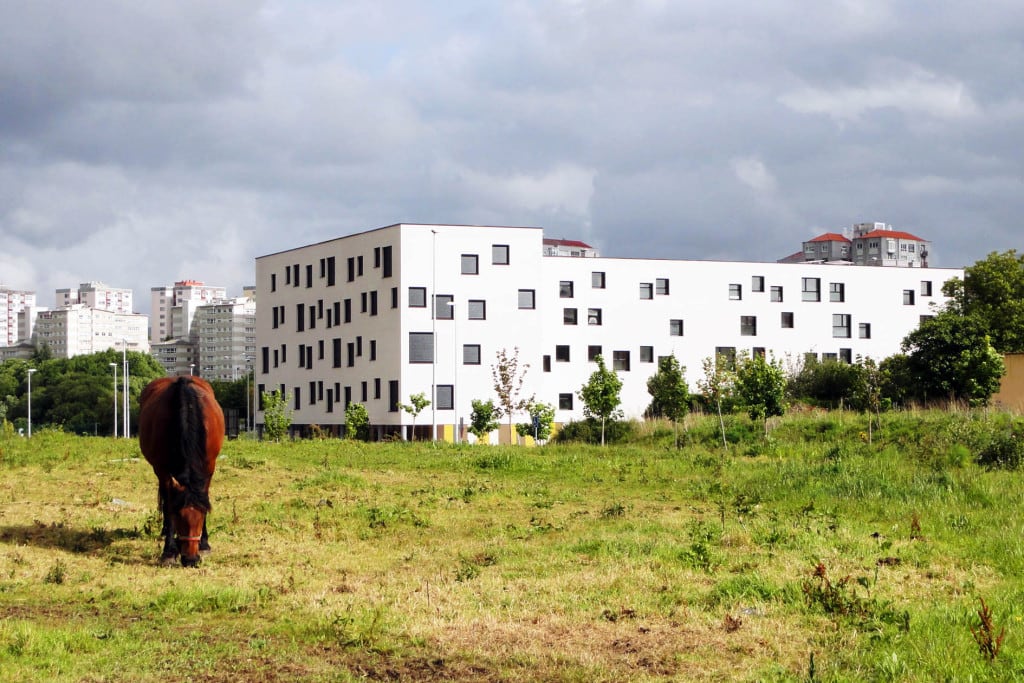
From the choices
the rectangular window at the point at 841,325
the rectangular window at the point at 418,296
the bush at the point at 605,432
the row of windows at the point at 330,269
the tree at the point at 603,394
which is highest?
the row of windows at the point at 330,269

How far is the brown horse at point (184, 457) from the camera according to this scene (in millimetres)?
14008

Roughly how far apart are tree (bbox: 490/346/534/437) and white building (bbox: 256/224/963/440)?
2.69 feet

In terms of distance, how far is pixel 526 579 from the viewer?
12680mm

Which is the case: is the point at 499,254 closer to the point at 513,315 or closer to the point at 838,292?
the point at 513,315

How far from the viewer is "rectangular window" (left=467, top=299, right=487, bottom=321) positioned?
74.4 meters

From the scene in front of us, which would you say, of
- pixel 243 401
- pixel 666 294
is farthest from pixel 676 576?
pixel 243 401

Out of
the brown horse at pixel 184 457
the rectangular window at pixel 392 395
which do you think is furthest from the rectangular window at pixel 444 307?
the brown horse at pixel 184 457

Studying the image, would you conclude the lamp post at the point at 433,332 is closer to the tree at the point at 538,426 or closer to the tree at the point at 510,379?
the tree at the point at 510,379

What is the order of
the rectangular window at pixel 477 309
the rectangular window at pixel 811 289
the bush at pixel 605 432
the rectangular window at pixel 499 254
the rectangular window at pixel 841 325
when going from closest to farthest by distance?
the bush at pixel 605 432, the rectangular window at pixel 477 309, the rectangular window at pixel 499 254, the rectangular window at pixel 811 289, the rectangular window at pixel 841 325

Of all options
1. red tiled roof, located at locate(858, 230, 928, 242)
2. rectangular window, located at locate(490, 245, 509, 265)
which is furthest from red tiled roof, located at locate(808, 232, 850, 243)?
rectangular window, located at locate(490, 245, 509, 265)

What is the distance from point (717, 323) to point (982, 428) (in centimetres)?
5636

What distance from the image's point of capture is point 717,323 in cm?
8494

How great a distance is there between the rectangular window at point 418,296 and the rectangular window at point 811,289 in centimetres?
3247

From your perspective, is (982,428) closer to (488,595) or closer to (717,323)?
(488,595)
